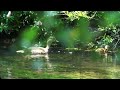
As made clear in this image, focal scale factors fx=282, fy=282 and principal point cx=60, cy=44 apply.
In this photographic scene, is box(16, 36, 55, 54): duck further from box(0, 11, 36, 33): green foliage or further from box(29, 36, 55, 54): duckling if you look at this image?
box(0, 11, 36, 33): green foliage

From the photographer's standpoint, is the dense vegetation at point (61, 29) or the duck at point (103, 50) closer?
the dense vegetation at point (61, 29)

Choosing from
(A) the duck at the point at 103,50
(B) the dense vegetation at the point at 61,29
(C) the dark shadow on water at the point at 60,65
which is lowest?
(C) the dark shadow on water at the point at 60,65

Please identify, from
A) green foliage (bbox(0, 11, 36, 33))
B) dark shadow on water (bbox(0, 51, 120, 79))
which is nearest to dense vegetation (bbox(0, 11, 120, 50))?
green foliage (bbox(0, 11, 36, 33))

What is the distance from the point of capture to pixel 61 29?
3404 mm

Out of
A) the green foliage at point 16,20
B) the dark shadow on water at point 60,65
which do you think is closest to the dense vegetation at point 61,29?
the green foliage at point 16,20

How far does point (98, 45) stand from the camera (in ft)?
11.3

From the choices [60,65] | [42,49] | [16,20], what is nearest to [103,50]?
[60,65]

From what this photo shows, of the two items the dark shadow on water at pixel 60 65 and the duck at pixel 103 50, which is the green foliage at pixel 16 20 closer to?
the dark shadow on water at pixel 60 65

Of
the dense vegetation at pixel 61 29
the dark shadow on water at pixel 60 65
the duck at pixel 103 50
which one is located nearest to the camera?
the dark shadow on water at pixel 60 65

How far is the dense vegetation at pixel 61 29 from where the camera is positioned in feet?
10.9

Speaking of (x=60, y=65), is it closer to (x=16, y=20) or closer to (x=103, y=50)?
(x=103, y=50)

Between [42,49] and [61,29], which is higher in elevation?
[61,29]

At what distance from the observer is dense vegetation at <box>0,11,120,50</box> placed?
3.31 m
